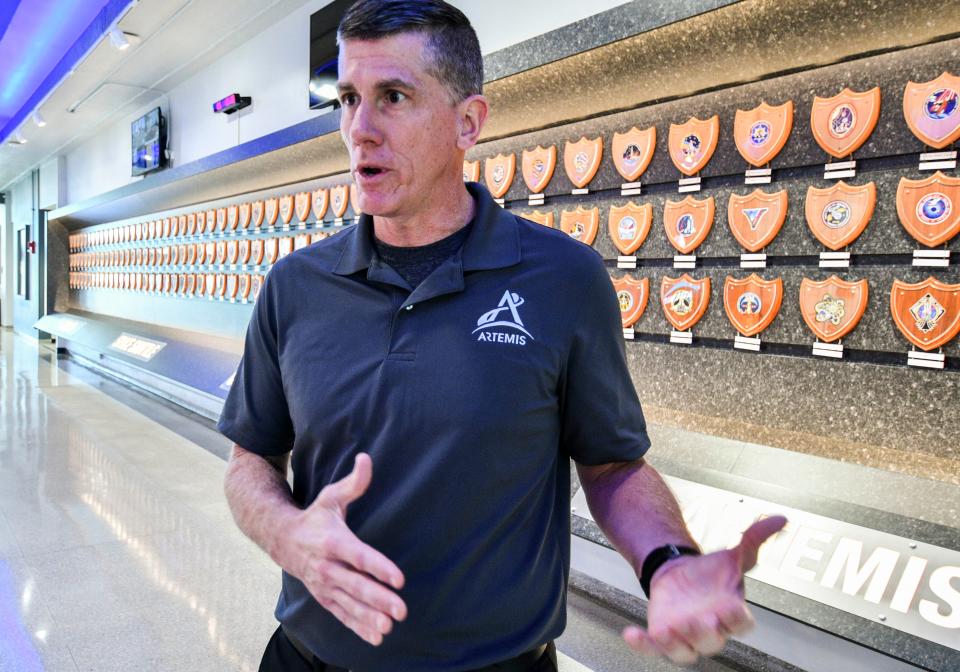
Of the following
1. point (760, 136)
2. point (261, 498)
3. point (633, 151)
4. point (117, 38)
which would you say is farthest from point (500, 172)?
point (117, 38)

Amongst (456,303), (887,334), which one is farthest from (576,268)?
(887,334)

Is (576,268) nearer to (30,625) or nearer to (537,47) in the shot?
(537,47)

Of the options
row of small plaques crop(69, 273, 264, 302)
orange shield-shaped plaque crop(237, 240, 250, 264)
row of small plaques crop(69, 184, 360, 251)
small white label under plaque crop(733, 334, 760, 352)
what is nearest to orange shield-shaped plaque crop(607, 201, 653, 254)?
small white label under plaque crop(733, 334, 760, 352)

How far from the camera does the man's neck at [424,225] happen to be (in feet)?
3.76

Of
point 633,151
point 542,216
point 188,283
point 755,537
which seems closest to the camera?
point 755,537

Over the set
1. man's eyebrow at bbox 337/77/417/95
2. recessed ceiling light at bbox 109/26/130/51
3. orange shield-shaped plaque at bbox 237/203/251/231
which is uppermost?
recessed ceiling light at bbox 109/26/130/51

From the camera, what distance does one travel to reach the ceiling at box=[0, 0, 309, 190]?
607 centimetres

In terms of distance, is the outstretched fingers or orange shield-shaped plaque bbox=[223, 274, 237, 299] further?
orange shield-shaped plaque bbox=[223, 274, 237, 299]

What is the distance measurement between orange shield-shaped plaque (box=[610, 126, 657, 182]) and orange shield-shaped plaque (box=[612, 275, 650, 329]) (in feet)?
1.55

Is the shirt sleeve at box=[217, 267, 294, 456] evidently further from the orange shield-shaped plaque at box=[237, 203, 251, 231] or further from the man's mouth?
the orange shield-shaped plaque at box=[237, 203, 251, 231]

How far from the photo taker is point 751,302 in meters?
2.72

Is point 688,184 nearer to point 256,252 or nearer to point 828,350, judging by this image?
point 828,350

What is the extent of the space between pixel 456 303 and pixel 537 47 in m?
2.32

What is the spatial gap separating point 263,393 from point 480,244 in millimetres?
458
